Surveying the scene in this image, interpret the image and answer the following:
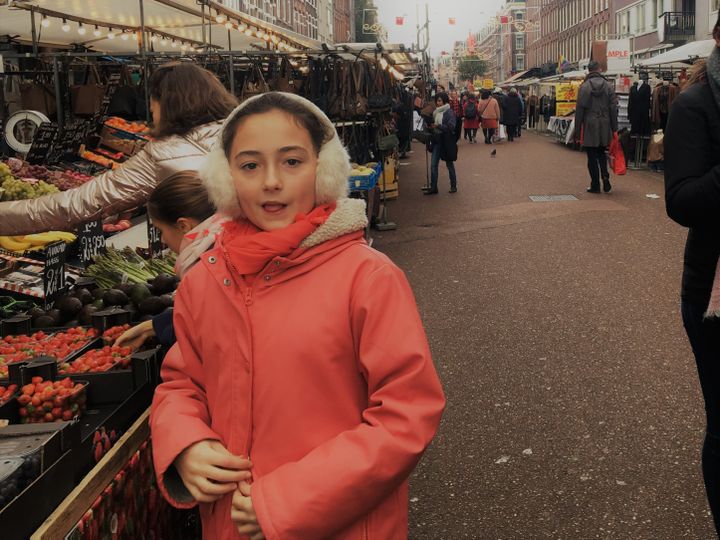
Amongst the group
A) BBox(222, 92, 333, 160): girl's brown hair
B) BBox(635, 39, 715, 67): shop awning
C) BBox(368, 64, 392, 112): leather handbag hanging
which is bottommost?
BBox(222, 92, 333, 160): girl's brown hair

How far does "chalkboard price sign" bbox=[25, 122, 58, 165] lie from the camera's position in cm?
796

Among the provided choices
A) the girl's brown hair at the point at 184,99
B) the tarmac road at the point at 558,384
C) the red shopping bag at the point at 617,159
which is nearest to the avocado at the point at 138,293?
the girl's brown hair at the point at 184,99

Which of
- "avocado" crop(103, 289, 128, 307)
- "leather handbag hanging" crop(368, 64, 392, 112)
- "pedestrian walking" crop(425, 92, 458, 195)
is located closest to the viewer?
"avocado" crop(103, 289, 128, 307)

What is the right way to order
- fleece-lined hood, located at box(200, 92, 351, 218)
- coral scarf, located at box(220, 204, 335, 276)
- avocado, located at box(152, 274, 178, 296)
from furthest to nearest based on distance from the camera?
avocado, located at box(152, 274, 178, 296) < fleece-lined hood, located at box(200, 92, 351, 218) < coral scarf, located at box(220, 204, 335, 276)

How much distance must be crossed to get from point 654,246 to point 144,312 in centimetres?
732

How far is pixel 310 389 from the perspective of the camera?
168 centimetres

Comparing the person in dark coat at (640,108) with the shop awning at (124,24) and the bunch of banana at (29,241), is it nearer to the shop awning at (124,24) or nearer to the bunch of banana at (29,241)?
the shop awning at (124,24)

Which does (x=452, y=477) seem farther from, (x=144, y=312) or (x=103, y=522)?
(x=103, y=522)

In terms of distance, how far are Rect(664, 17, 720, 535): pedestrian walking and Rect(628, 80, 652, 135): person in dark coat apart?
15563mm

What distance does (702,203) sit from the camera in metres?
2.34

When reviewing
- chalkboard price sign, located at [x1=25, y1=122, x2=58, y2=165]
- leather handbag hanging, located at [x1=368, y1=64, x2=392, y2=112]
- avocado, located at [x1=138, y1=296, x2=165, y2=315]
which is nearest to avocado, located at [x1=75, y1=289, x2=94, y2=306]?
avocado, located at [x1=138, y1=296, x2=165, y2=315]

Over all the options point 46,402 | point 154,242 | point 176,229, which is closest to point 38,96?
point 154,242

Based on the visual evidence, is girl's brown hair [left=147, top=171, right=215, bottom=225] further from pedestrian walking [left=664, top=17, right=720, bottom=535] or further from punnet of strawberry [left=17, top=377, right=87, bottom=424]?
pedestrian walking [left=664, top=17, right=720, bottom=535]

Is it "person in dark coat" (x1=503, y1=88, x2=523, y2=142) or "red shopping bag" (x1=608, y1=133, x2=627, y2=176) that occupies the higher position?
"person in dark coat" (x1=503, y1=88, x2=523, y2=142)
